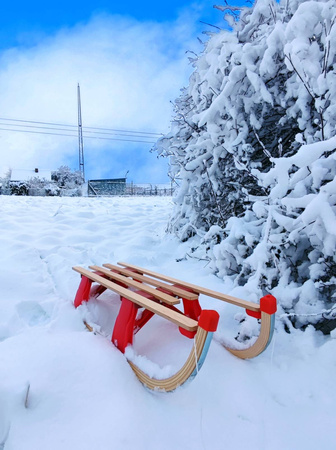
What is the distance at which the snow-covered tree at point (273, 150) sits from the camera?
1.92m

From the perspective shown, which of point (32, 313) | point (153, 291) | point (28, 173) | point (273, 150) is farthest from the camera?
point (28, 173)

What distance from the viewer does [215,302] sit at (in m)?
2.43

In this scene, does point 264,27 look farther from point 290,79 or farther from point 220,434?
point 220,434

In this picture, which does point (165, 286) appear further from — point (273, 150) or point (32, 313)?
point (273, 150)

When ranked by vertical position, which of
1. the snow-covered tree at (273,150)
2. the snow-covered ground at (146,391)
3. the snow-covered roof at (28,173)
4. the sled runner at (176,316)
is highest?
the snow-covered roof at (28,173)

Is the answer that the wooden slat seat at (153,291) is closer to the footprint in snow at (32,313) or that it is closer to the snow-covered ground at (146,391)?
the snow-covered ground at (146,391)

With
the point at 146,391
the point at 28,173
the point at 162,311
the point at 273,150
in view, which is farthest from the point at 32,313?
the point at 28,173

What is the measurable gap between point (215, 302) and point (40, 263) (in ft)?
7.35

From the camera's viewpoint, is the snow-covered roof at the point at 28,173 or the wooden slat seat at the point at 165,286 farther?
the snow-covered roof at the point at 28,173

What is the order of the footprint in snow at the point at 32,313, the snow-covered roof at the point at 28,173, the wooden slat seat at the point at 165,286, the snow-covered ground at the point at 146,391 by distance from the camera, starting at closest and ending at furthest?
1. the snow-covered ground at the point at 146,391
2. the wooden slat seat at the point at 165,286
3. the footprint in snow at the point at 32,313
4. the snow-covered roof at the point at 28,173

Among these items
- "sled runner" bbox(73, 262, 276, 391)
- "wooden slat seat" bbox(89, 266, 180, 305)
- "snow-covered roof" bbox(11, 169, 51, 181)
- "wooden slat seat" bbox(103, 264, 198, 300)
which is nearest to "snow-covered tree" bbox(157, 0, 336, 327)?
"sled runner" bbox(73, 262, 276, 391)

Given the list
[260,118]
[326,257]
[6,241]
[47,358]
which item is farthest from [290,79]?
[6,241]

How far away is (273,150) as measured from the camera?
284 cm


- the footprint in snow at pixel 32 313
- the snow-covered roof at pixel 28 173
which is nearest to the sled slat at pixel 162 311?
the footprint in snow at pixel 32 313
